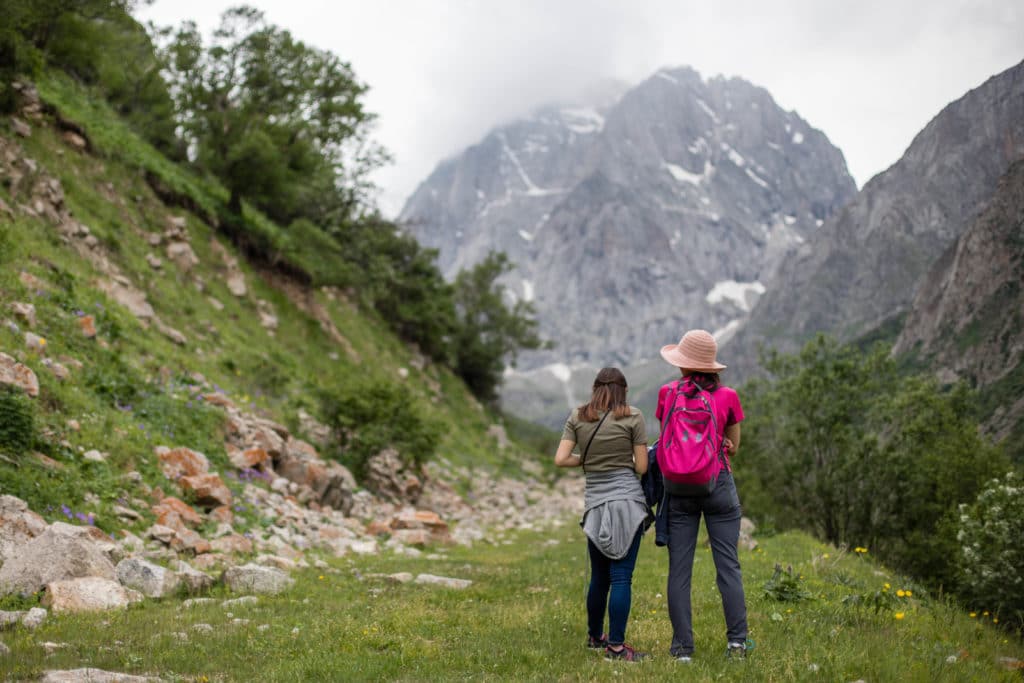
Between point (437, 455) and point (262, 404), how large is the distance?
1157 centimetres

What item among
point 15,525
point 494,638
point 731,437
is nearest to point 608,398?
point 731,437

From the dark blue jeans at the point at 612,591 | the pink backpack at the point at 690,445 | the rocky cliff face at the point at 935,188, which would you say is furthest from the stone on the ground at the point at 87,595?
the rocky cliff face at the point at 935,188

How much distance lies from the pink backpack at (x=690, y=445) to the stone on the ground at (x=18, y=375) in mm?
10612

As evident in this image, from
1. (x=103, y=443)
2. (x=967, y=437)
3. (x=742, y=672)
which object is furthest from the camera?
(x=967, y=437)

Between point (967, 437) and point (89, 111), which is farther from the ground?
point (89, 111)

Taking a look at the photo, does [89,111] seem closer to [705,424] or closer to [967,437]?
[705,424]

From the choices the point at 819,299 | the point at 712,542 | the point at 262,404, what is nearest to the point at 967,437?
the point at 712,542

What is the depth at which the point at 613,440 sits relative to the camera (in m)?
6.56

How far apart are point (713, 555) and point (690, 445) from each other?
3.53 feet

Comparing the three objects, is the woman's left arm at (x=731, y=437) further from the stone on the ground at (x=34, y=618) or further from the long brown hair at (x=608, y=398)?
the stone on the ground at (x=34, y=618)

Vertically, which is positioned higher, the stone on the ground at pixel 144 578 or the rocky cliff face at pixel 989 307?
the rocky cliff face at pixel 989 307

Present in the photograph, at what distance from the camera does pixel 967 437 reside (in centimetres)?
2216

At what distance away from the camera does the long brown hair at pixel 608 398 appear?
21.5 ft

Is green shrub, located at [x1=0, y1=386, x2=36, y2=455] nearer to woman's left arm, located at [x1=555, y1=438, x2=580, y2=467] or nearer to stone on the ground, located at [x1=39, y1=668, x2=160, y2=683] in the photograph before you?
stone on the ground, located at [x1=39, y1=668, x2=160, y2=683]
